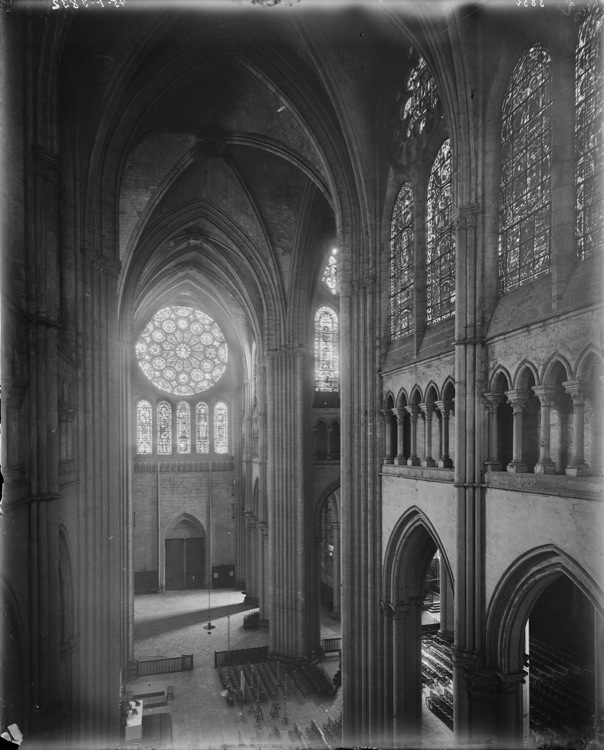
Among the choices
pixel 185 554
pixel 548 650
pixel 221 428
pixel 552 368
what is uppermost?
pixel 552 368

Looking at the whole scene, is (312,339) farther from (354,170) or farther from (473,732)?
(473,732)

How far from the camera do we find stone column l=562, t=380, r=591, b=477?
910cm

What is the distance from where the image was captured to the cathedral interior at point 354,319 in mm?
8859

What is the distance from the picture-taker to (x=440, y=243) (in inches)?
580

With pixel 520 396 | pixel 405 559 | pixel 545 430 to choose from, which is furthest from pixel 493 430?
pixel 405 559

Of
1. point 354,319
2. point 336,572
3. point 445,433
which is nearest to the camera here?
point 445,433

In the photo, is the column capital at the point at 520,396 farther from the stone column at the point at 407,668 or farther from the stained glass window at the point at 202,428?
the stained glass window at the point at 202,428

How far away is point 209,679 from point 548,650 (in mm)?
12540

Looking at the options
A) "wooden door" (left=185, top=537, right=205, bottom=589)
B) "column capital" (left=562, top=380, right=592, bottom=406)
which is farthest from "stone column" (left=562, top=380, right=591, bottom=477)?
"wooden door" (left=185, top=537, right=205, bottom=589)

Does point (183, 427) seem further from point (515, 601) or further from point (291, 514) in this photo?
point (515, 601)

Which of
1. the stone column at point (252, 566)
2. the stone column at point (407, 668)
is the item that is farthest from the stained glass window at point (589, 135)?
the stone column at point (252, 566)

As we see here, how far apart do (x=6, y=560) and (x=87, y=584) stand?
6033mm

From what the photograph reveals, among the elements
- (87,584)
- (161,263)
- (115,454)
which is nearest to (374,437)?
(115,454)

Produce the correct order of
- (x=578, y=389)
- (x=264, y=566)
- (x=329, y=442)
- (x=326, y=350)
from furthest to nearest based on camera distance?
1. (x=264, y=566)
2. (x=326, y=350)
3. (x=329, y=442)
4. (x=578, y=389)
